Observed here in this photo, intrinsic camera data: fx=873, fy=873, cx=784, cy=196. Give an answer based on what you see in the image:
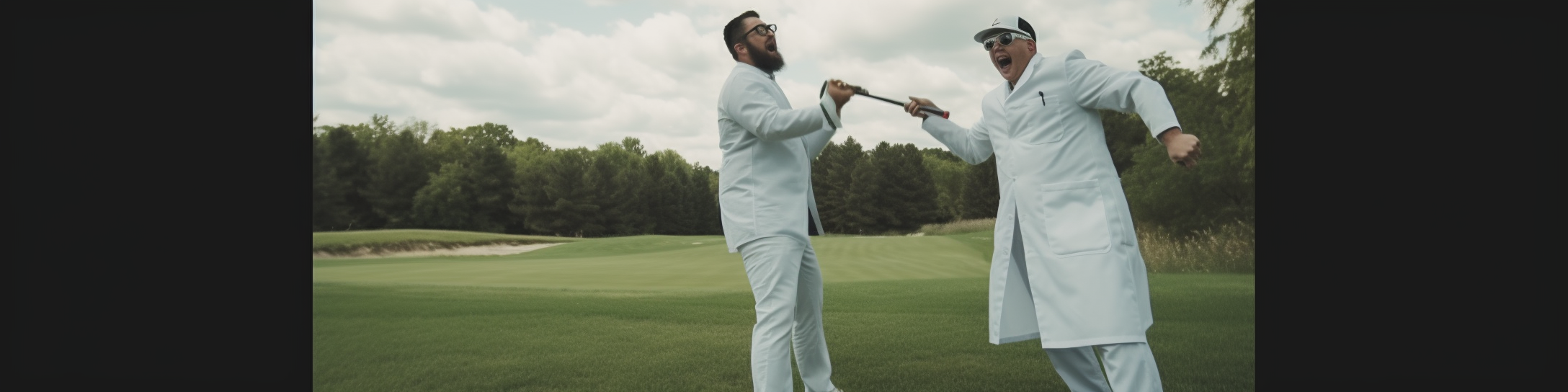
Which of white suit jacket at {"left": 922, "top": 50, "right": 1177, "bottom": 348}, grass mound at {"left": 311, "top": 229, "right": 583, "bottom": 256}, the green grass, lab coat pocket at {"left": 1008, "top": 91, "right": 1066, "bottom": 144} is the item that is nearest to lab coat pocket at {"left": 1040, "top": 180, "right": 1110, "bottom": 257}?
white suit jacket at {"left": 922, "top": 50, "right": 1177, "bottom": 348}

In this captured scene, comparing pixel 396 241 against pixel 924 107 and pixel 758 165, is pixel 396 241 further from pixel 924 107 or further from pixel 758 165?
pixel 924 107

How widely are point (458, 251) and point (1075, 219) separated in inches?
525

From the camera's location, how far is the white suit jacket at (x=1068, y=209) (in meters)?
2.69

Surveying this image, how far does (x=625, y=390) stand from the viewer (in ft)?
13.0

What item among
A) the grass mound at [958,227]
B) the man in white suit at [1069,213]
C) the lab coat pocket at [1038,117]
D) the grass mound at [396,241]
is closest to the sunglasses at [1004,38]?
the man in white suit at [1069,213]

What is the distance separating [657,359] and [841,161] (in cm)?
1505

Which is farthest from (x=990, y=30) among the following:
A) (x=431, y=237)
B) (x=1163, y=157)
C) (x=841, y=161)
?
(x=841, y=161)

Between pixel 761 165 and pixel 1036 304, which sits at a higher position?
pixel 761 165

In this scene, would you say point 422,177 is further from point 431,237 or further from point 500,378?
point 500,378

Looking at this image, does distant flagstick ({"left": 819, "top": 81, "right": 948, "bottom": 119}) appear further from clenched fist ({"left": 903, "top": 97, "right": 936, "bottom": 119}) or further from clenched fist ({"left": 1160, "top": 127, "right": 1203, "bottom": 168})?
clenched fist ({"left": 1160, "top": 127, "right": 1203, "bottom": 168})

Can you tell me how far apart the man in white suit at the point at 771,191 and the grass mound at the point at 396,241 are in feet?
36.3

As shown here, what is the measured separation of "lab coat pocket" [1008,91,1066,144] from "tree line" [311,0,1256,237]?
7666 mm

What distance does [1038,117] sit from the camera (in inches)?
113

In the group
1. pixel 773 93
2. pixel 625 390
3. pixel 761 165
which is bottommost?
pixel 625 390
